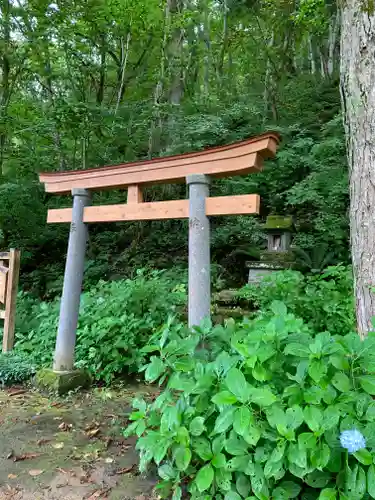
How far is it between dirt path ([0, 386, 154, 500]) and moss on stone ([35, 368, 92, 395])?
107 mm

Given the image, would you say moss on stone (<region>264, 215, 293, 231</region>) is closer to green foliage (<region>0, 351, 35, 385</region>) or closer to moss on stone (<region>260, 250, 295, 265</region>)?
moss on stone (<region>260, 250, 295, 265</region>)

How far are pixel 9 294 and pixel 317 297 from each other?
3499 mm

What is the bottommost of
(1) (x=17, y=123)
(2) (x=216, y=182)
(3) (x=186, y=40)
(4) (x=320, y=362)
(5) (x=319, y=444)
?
(5) (x=319, y=444)

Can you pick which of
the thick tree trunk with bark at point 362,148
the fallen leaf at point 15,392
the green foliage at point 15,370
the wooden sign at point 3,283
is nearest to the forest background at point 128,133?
the wooden sign at point 3,283

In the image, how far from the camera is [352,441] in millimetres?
1328

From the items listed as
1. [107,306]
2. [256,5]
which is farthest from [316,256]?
[256,5]

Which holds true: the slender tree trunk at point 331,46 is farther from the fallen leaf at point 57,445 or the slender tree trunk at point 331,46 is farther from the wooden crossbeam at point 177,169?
the fallen leaf at point 57,445

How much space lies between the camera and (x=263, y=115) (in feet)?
31.0

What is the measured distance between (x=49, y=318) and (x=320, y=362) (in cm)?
402

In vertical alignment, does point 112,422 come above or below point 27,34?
below

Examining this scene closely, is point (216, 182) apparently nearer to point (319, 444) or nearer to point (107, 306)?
point (107, 306)

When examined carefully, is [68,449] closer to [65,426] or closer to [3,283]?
[65,426]

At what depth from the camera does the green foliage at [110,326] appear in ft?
13.2

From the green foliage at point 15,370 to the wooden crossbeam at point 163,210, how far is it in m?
1.57
